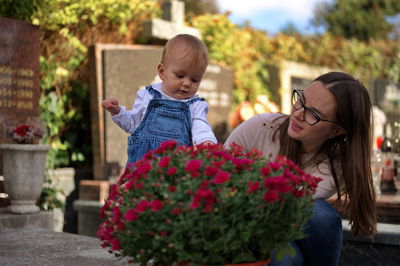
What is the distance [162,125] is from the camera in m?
2.91

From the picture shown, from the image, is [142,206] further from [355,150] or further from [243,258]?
[355,150]

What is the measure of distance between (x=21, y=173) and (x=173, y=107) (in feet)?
6.09

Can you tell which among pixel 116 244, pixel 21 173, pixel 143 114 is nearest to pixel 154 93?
pixel 143 114

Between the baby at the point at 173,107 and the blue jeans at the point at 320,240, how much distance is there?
25.4 inches

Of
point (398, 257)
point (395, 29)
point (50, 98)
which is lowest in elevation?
point (398, 257)

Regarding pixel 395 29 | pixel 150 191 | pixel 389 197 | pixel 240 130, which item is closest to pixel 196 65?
pixel 240 130

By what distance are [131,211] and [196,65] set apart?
1.28 metres

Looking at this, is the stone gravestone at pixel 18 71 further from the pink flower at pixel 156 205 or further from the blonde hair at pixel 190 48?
the pink flower at pixel 156 205

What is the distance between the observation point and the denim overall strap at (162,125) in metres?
2.88

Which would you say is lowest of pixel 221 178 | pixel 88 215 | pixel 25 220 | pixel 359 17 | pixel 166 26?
pixel 88 215

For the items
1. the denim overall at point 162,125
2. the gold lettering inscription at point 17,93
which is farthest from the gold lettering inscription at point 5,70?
the denim overall at point 162,125

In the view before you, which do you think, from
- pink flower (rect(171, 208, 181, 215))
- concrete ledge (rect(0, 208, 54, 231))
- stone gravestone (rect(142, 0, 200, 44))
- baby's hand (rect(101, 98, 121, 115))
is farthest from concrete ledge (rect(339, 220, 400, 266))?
stone gravestone (rect(142, 0, 200, 44))

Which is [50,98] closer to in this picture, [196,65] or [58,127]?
[58,127]

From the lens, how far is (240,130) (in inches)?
108
